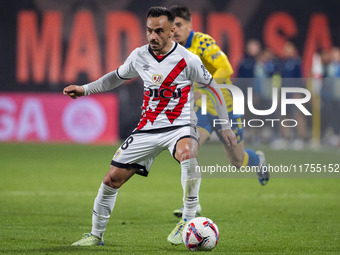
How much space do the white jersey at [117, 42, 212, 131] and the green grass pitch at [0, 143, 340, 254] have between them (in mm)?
1113

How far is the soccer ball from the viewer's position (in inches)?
257

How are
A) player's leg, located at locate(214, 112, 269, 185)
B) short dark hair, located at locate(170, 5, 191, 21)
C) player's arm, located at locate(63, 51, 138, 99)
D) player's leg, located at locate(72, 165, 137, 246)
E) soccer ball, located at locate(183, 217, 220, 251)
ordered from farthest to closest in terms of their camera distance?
player's leg, located at locate(214, 112, 269, 185) → short dark hair, located at locate(170, 5, 191, 21) → player's arm, located at locate(63, 51, 138, 99) → player's leg, located at locate(72, 165, 137, 246) → soccer ball, located at locate(183, 217, 220, 251)

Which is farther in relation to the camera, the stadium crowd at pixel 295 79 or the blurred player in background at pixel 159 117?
the stadium crowd at pixel 295 79

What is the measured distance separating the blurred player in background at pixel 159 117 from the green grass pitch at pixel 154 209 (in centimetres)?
39

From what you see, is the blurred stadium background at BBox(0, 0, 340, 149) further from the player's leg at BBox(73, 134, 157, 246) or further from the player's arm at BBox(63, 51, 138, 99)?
the player's leg at BBox(73, 134, 157, 246)

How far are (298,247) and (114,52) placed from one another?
1516 cm

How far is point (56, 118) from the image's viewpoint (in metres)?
19.8

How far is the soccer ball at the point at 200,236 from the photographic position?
21.4 feet

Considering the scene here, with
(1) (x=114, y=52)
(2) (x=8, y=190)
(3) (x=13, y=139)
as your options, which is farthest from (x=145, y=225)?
(1) (x=114, y=52)

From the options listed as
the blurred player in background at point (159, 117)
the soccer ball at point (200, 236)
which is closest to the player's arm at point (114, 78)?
the blurred player in background at point (159, 117)

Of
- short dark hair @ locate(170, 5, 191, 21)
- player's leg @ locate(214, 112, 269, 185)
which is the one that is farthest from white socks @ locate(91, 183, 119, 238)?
short dark hair @ locate(170, 5, 191, 21)

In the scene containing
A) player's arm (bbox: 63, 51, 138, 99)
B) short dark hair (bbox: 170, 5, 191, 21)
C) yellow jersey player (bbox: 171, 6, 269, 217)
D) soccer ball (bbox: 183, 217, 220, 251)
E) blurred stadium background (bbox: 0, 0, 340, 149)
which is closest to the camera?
soccer ball (bbox: 183, 217, 220, 251)

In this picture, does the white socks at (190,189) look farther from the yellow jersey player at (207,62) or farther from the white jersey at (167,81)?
the yellow jersey player at (207,62)

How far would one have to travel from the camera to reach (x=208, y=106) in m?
9.60
